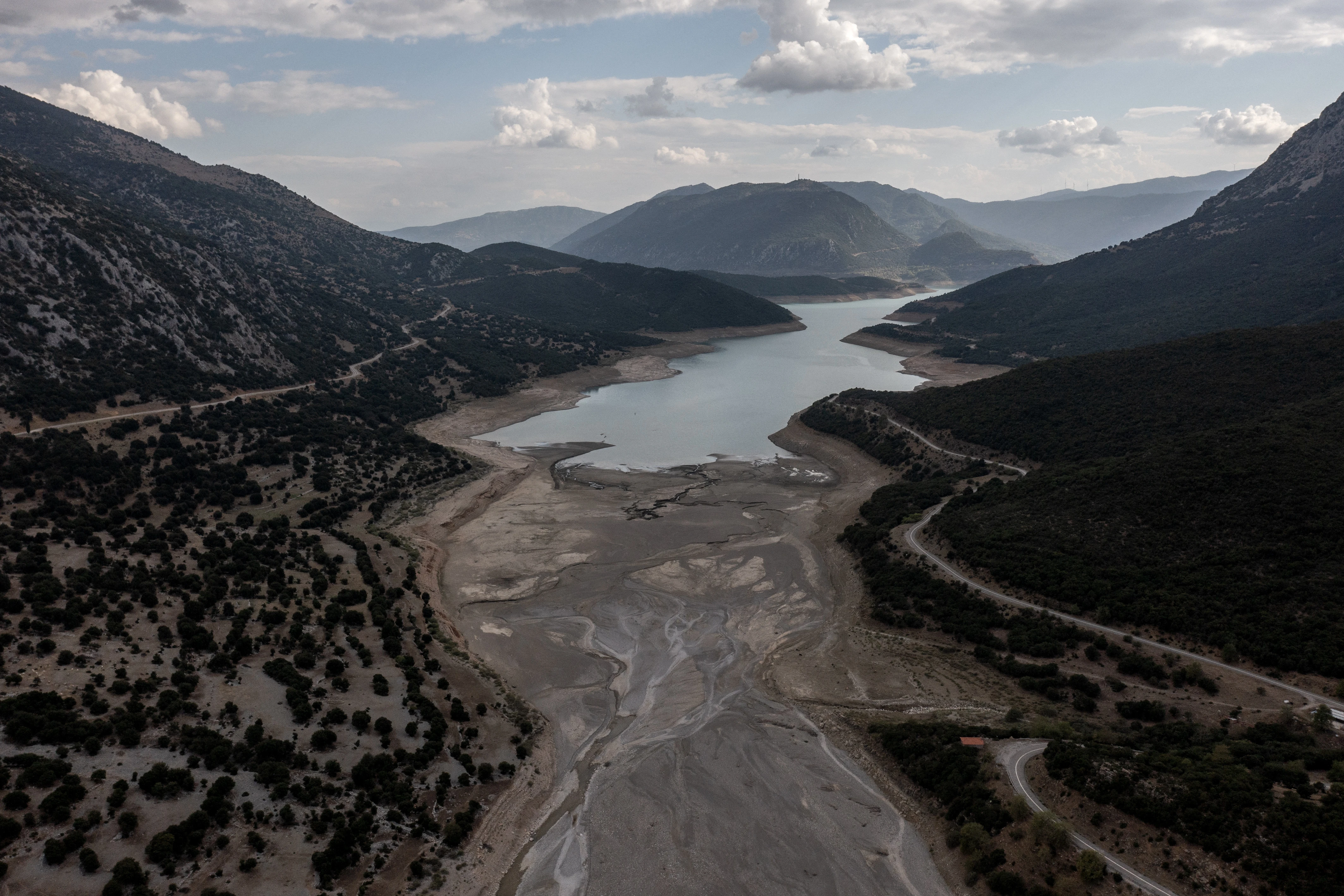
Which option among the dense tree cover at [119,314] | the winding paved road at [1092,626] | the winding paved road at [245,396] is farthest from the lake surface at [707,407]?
the dense tree cover at [119,314]

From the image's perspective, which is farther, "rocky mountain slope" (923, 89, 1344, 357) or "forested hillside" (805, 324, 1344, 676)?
"rocky mountain slope" (923, 89, 1344, 357)

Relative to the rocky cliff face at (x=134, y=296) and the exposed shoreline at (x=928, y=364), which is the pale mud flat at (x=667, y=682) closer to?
the rocky cliff face at (x=134, y=296)

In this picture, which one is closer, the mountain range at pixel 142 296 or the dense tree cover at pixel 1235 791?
the dense tree cover at pixel 1235 791

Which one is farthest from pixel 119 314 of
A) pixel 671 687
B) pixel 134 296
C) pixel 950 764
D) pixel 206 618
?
pixel 950 764

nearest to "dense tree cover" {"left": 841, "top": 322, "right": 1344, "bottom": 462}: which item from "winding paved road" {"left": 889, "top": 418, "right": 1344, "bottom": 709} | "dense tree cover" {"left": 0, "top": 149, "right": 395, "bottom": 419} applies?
"winding paved road" {"left": 889, "top": 418, "right": 1344, "bottom": 709}

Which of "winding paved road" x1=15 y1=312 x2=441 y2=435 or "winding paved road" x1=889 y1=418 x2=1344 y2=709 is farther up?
"winding paved road" x1=15 y1=312 x2=441 y2=435

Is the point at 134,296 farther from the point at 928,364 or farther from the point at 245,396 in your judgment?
the point at 928,364

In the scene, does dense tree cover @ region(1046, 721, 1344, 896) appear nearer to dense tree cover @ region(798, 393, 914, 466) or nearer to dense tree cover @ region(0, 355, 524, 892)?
dense tree cover @ region(0, 355, 524, 892)

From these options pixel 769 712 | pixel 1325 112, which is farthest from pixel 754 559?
pixel 1325 112

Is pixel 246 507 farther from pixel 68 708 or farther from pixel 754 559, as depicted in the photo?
pixel 754 559
